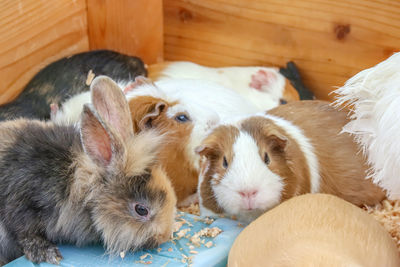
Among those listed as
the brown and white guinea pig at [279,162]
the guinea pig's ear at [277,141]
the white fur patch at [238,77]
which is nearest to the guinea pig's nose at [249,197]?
the brown and white guinea pig at [279,162]

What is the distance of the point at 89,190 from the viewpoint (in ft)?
6.96

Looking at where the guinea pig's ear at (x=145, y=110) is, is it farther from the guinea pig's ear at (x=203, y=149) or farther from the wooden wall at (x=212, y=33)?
the wooden wall at (x=212, y=33)

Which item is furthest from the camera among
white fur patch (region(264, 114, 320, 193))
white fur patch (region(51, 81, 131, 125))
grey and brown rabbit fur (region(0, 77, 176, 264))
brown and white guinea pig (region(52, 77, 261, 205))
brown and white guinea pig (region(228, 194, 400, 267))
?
white fur patch (region(51, 81, 131, 125))

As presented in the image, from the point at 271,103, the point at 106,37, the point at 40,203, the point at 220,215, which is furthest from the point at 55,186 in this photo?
the point at 271,103

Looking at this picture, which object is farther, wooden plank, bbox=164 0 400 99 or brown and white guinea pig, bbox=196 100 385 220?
wooden plank, bbox=164 0 400 99

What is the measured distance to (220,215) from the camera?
259cm

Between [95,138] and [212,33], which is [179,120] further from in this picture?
[212,33]

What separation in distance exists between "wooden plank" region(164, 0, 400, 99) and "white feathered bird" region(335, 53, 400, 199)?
880mm

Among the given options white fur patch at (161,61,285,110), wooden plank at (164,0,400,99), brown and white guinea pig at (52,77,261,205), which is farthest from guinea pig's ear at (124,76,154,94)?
wooden plank at (164,0,400,99)

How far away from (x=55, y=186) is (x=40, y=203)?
0.09m

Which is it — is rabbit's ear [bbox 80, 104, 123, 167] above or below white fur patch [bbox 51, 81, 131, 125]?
above

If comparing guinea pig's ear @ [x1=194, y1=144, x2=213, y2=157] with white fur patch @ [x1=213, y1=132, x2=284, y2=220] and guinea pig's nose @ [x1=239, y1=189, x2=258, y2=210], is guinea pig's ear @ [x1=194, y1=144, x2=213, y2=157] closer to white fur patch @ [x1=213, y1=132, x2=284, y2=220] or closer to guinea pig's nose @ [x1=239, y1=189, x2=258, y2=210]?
white fur patch @ [x1=213, y1=132, x2=284, y2=220]

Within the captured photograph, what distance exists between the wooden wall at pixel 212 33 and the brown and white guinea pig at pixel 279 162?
58 cm

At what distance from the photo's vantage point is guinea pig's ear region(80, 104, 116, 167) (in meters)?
1.99
